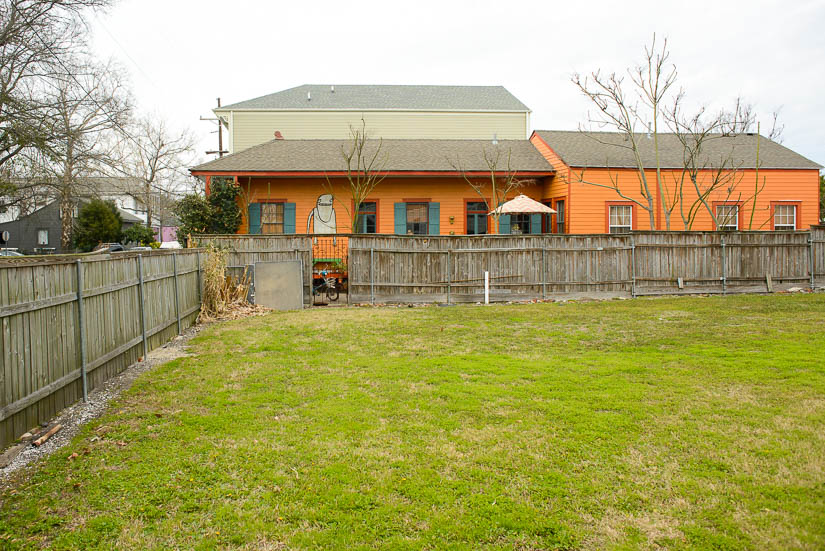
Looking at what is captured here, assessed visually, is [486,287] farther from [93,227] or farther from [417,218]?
[93,227]

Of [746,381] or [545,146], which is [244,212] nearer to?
[545,146]

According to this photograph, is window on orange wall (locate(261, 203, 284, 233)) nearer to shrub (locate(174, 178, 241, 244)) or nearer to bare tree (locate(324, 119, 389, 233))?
shrub (locate(174, 178, 241, 244))

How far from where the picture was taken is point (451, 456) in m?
4.25

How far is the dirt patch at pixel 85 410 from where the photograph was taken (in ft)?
14.3

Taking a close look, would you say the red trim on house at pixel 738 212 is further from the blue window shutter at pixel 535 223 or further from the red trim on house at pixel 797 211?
the blue window shutter at pixel 535 223

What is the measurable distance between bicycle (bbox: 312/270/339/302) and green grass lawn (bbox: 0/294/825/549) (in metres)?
6.54

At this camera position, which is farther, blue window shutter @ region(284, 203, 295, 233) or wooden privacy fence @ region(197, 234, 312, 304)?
blue window shutter @ region(284, 203, 295, 233)

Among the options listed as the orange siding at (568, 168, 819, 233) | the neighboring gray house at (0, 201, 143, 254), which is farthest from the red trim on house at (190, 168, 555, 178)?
the neighboring gray house at (0, 201, 143, 254)

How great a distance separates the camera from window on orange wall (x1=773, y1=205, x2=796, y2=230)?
20094 mm

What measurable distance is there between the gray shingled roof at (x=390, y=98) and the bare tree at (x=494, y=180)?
8.25 metres

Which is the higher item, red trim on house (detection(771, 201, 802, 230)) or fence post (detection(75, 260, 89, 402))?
red trim on house (detection(771, 201, 802, 230))

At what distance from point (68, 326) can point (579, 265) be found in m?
11.8

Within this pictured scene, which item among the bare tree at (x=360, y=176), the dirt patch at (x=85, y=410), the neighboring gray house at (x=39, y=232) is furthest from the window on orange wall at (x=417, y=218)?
the neighboring gray house at (x=39, y=232)

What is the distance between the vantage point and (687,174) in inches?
789
